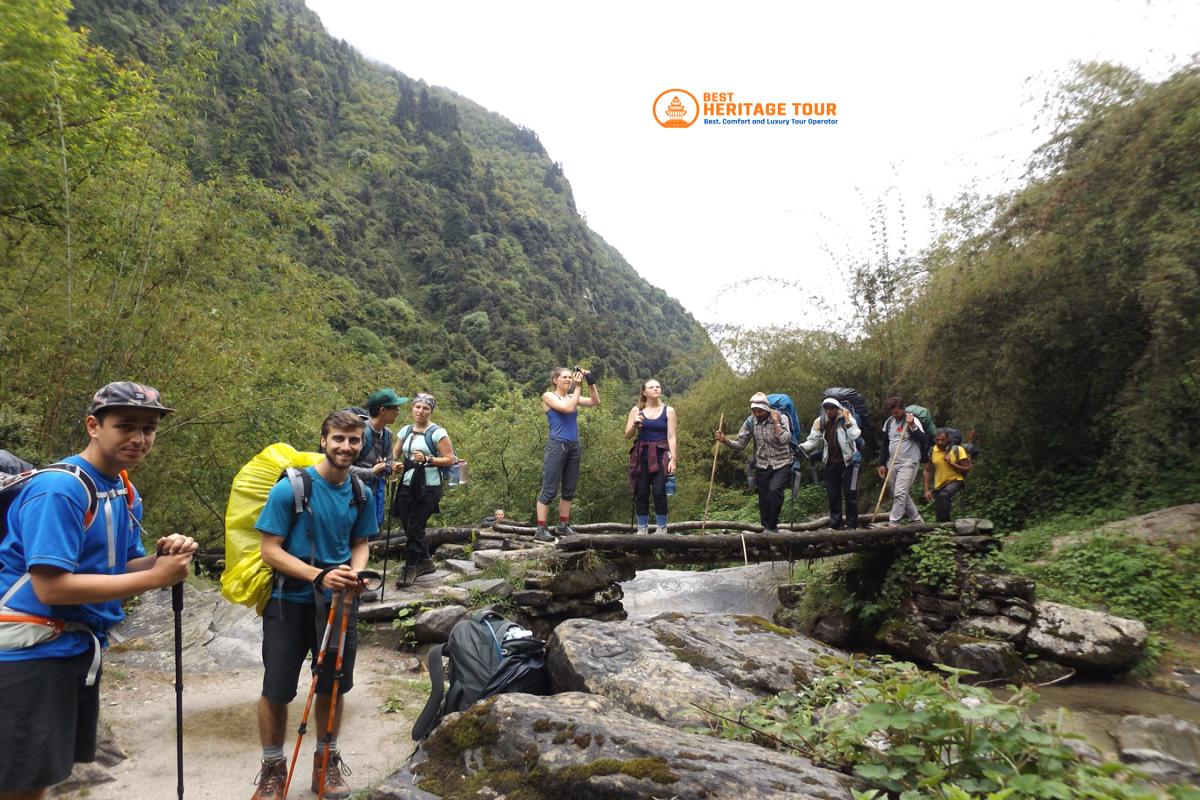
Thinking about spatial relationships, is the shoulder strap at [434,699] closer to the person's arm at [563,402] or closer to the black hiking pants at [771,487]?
the person's arm at [563,402]

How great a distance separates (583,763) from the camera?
7.01 ft

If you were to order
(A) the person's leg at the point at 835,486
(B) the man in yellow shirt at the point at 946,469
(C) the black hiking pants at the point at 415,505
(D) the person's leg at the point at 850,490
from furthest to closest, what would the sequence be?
1. (B) the man in yellow shirt at the point at 946,469
2. (D) the person's leg at the point at 850,490
3. (A) the person's leg at the point at 835,486
4. (C) the black hiking pants at the point at 415,505

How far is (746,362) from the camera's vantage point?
51.6ft

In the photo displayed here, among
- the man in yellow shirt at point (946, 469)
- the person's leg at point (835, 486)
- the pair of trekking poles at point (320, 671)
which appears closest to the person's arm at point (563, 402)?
the pair of trekking poles at point (320, 671)

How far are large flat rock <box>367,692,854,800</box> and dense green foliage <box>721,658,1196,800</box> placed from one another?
0.14 metres

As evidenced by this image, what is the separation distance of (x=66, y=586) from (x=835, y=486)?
7193mm

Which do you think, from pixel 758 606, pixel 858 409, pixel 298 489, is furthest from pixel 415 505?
pixel 758 606

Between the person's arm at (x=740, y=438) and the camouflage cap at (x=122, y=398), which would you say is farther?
the person's arm at (x=740, y=438)

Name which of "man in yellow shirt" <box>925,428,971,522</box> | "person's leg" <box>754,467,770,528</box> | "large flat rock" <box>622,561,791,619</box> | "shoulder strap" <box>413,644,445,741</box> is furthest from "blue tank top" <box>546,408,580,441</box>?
"man in yellow shirt" <box>925,428,971,522</box>

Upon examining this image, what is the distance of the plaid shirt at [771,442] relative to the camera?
6654 millimetres

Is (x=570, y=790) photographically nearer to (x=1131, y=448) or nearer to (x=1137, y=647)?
(x=1137, y=647)

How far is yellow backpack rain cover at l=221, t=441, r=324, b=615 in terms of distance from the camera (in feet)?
8.90

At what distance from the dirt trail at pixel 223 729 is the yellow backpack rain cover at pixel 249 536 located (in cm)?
100

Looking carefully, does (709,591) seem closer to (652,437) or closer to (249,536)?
(652,437)
